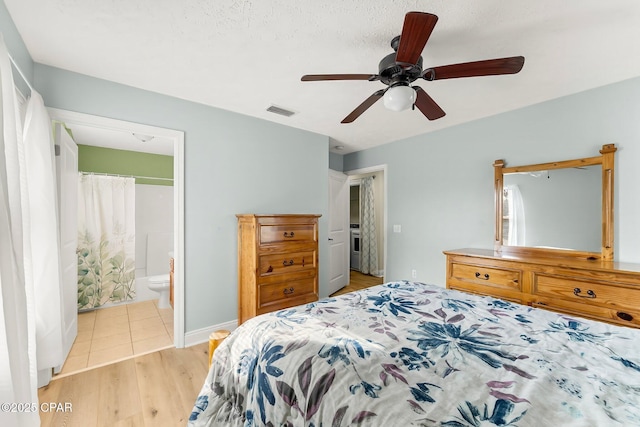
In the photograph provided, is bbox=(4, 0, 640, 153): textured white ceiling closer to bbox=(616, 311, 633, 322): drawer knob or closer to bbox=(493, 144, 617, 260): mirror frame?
bbox=(493, 144, 617, 260): mirror frame

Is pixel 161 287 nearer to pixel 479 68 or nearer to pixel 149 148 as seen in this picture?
pixel 149 148

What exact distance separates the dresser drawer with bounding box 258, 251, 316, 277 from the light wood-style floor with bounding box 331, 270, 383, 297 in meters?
1.86

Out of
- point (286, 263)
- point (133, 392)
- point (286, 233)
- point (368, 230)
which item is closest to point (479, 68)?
point (286, 233)

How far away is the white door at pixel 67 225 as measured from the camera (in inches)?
85.2

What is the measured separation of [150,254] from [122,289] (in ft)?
1.96

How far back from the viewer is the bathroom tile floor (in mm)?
2314

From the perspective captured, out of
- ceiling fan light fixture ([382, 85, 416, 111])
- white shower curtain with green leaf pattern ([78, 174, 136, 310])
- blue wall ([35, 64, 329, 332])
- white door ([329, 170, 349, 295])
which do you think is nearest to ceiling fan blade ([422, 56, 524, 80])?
ceiling fan light fixture ([382, 85, 416, 111])

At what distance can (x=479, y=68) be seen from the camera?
4.71 feet

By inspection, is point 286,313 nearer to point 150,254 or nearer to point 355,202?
point 150,254

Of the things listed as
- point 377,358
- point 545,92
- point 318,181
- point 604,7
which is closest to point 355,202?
point 318,181

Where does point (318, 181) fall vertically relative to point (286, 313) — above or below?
above

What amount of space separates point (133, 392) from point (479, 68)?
10.1 feet

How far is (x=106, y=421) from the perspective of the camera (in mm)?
1629

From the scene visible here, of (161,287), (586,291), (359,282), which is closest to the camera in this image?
(586,291)
